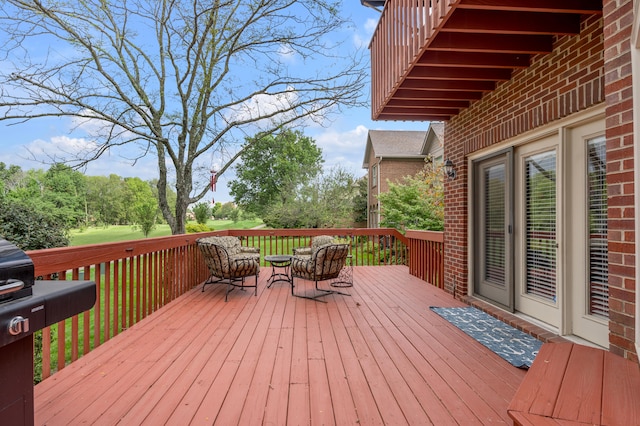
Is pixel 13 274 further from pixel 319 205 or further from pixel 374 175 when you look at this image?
pixel 374 175

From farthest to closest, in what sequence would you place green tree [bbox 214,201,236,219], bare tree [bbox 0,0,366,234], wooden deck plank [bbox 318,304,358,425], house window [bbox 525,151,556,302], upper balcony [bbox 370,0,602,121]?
green tree [bbox 214,201,236,219] → bare tree [bbox 0,0,366,234] → house window [bbox 525,151,556,302] → upper balcony [bbox 370,0,602,121] → wooden deck plank [bbox 318,304,358,425]

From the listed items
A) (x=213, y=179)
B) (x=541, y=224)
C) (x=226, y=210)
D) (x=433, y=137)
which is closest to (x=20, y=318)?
(x=541, y=224)

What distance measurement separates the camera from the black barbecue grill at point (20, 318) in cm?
106

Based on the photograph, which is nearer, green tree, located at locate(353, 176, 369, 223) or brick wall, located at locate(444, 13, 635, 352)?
brick wall, located at locate(444, 13, 635, 352)

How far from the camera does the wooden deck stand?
1.90m

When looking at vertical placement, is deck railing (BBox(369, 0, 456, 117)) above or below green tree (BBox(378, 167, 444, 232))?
above

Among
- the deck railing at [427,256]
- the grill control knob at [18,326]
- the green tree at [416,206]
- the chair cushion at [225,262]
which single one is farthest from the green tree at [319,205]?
the grill control knob at [18,326]

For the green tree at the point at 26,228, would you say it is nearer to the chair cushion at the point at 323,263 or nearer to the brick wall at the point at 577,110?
the chair cushion at the point at 323,263

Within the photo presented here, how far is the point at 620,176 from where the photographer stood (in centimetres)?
164

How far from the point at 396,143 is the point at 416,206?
6.71m

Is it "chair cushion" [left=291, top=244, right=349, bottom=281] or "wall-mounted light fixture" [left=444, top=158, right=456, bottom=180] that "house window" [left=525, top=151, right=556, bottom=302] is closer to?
"wall-mounted light fixture" [left=444, top=158, right=456, bottom=180]

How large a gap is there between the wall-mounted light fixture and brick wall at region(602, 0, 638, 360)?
9.86 ft

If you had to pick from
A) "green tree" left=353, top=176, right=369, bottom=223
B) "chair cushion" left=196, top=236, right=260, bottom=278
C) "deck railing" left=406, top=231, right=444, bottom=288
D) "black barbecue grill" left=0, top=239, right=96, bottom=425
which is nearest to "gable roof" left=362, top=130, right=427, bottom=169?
"green tree" left=353, top=176, right=369, bottom=223

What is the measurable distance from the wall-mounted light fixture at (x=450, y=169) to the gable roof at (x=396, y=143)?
10099 mm
